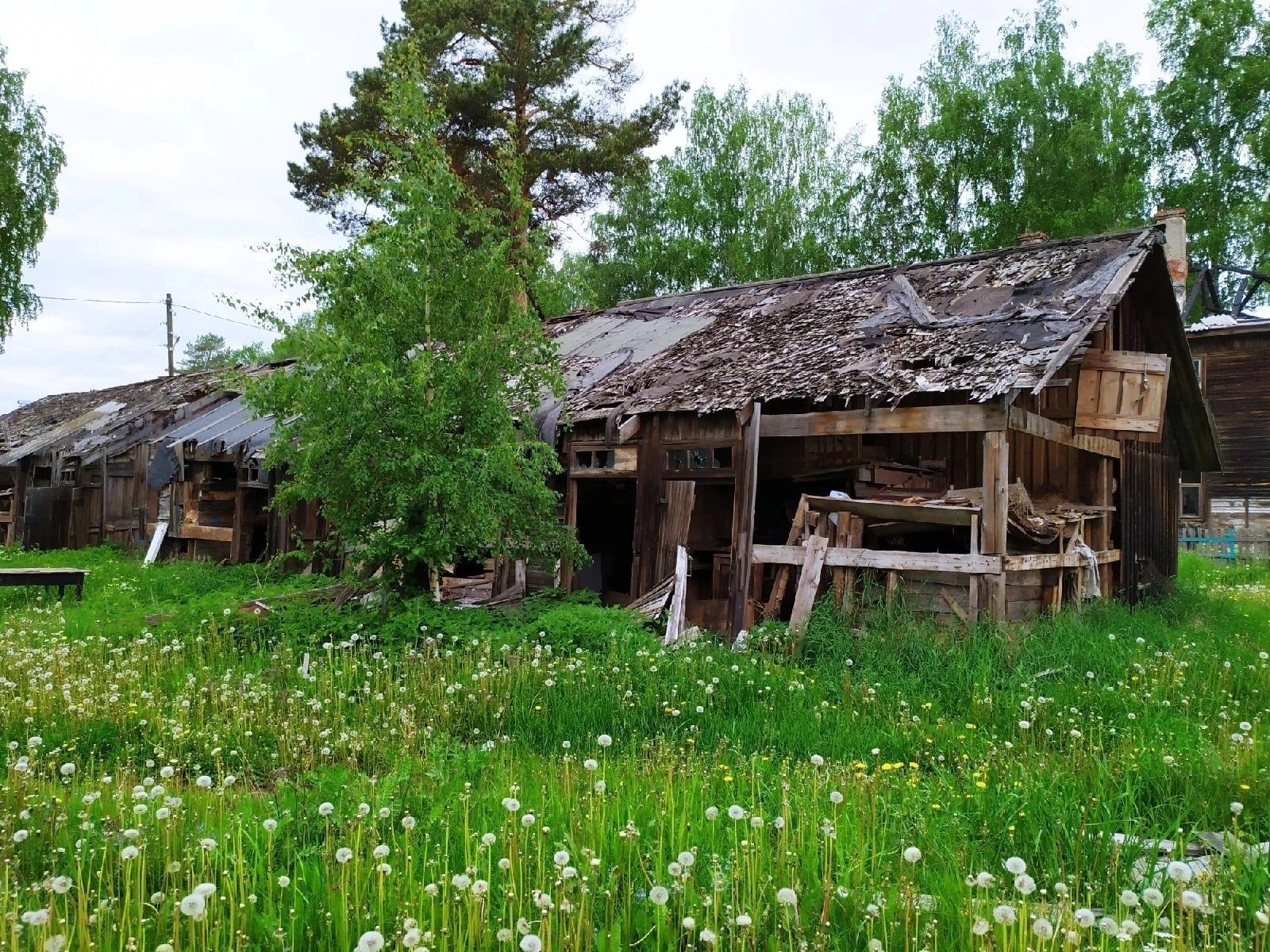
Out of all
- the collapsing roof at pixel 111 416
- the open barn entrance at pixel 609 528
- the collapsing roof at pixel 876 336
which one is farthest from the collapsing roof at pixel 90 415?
the collapsing roof at pixel 876 336

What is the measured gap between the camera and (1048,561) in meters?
10.3

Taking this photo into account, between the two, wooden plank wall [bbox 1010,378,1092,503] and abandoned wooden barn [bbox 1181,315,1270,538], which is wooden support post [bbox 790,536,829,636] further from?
abandoned wooden barn [bbox 1181,315,1270,538]

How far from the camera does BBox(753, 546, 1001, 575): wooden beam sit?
30.9ft

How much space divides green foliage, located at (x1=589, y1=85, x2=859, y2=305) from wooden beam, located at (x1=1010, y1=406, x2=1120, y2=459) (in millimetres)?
20703

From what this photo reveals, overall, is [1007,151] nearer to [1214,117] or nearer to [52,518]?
[1214,117]

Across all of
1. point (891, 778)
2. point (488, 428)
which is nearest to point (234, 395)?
point (488, 428)

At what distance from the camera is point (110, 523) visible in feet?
72.9

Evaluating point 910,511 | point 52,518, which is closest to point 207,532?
point 52,518

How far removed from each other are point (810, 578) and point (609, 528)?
618 cm

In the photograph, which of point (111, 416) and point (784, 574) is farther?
point (111, 416)

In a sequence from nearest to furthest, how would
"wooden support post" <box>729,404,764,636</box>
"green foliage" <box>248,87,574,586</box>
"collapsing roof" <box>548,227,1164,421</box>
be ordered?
1. "green foliage" <box>248,87,574,586</box>
2. "collapsing roof" <box>548,227,1164,421</box>
3. "wooden support post" <box>729,404,764,636</box>

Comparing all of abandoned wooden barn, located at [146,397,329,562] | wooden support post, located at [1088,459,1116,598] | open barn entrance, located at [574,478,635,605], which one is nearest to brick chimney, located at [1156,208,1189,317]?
wooden support post, located at [1088,459,1116,598]

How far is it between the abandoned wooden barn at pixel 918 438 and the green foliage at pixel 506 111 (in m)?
11.1

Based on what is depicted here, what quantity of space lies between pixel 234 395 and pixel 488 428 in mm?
15115
